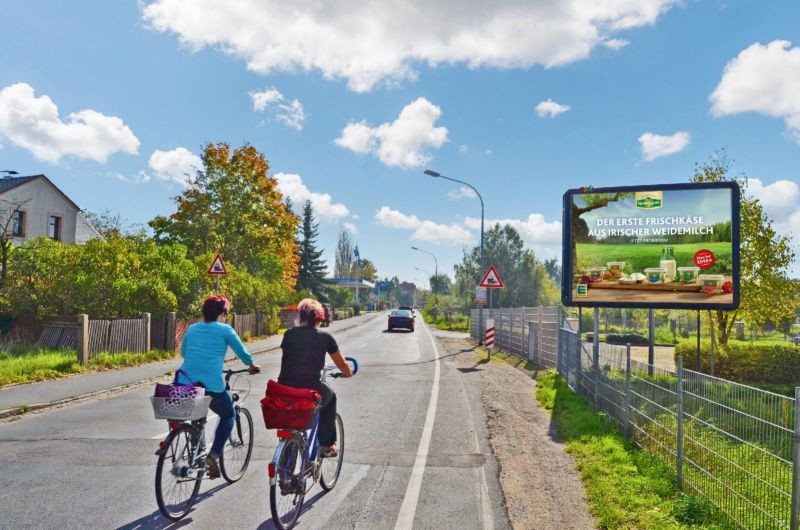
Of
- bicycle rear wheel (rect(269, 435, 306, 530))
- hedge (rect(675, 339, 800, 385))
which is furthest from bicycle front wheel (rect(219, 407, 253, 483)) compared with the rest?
hedge (rect(675, 339, 800, 385))

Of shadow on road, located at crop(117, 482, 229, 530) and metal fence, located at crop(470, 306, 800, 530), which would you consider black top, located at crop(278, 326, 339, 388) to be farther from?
metal fence, located at crop(470, 306, 800, 530)

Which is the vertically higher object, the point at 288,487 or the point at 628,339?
the point at 288,487

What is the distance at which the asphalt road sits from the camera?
4.82 meters

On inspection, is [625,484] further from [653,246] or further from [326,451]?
[653,246]

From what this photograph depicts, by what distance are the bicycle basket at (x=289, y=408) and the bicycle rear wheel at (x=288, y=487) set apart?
163mm

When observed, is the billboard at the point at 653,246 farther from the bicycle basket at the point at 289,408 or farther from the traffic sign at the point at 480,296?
the traffic sign at the point at 480,296

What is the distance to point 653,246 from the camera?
12219mm

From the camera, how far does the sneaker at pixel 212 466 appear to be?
5145 millimetres

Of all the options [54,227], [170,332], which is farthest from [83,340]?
[54,227]

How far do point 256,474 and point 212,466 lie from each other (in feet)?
3.46

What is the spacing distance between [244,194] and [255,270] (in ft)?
15.9

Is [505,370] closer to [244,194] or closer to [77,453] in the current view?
[77,453]

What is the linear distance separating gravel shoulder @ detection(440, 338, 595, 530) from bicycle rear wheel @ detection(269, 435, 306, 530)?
1818 mm

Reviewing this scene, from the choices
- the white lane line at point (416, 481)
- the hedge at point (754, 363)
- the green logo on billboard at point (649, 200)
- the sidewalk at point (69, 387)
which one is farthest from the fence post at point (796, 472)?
the hedge at point (754, 363)
